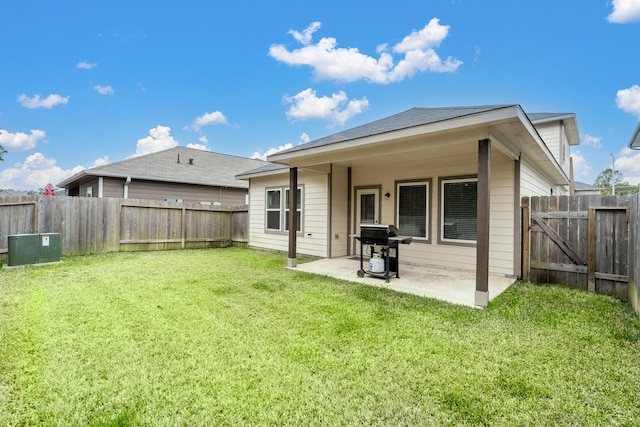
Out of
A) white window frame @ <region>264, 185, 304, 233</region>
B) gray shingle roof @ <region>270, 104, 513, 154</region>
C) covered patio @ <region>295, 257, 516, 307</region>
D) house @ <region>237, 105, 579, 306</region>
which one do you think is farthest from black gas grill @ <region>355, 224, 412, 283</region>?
white window frame @ <region>264, 185, 304, 233</region>

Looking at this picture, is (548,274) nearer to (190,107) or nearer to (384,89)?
(384,89)

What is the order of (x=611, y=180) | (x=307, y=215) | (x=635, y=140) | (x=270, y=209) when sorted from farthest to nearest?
(x=611, y=180) → (x=270, y=209) → (x=307, y=215) → (x=635, y=140)

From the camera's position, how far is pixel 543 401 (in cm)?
196

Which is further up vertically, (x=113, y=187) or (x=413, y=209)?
(x=113, y=187)

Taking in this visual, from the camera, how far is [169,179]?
503 inches

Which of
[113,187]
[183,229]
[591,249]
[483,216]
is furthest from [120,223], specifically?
[591,249]

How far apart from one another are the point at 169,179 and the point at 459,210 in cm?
1180

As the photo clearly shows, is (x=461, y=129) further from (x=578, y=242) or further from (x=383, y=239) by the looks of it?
(x=578, y=242)

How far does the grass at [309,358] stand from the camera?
183cm

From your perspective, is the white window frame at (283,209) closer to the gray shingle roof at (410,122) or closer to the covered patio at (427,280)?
the covered patio at (427,280)

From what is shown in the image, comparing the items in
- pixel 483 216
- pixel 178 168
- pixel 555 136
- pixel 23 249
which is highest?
pixel 555 136

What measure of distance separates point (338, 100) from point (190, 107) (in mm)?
7940

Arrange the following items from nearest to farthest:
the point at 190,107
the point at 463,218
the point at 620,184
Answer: the point at 463,218, the point at 190,107, the point at 620,184

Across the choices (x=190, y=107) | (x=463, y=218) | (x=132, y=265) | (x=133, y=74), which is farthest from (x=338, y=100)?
(x=132, y=265)
